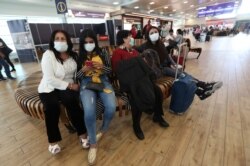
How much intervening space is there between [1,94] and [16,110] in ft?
4.23

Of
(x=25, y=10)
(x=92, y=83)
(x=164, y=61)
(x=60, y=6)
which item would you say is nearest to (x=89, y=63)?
(x=92, y=83)

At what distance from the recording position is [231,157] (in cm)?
145

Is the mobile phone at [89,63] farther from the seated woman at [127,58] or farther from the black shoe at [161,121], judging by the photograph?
the black shoe at [161,121]

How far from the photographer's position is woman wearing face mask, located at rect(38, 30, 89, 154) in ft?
4.99

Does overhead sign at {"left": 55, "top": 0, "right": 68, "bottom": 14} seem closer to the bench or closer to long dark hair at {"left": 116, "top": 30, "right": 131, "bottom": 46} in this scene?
the bench

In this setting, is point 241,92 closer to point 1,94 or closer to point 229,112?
point 229,112

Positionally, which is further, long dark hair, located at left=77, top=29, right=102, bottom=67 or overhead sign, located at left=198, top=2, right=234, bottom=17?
overhead sign, located at left=198, top=2, right=234, bottom=17

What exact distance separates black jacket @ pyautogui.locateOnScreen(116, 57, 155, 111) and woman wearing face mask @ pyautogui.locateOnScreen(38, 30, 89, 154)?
560 mm

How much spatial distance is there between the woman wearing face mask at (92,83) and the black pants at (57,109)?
13cm

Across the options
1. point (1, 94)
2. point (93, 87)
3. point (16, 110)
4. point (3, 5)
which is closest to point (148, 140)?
point (93, 87)

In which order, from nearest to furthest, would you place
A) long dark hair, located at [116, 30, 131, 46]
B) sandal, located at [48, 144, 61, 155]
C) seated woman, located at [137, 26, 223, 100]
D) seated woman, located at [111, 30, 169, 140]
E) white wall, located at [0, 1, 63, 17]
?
1. sandal, located at [48, 144, 61, 155]
2. seated woman, located at [111, 30, 169, 140]
3. long dark hair, located at [116, 30, 131, 46]
4. seated woman, located at [137, 26, 223, 100]
5. white wall, located at [0, 1, 63, 17]

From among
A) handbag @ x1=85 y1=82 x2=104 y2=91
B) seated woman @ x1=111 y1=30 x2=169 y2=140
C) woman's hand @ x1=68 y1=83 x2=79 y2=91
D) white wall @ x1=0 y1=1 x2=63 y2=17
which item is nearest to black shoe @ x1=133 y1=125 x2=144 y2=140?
seated woman @ x1=111 y1=30 x2=169 y2=140

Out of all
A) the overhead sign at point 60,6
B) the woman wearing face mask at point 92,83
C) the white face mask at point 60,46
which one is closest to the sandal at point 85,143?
the woman wearing face mask at point 92,83

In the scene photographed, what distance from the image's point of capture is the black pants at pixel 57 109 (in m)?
1.50
